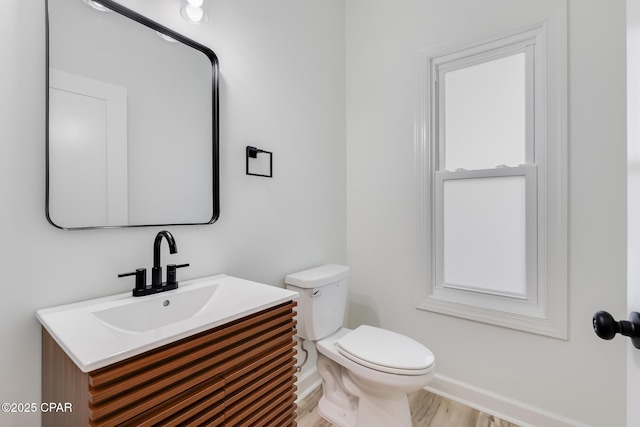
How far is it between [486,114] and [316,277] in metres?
1.40

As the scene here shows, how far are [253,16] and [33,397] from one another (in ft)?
5.83

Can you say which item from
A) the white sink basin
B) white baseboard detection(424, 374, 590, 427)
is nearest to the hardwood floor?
white baseboard detection(424, 374, 590, 427)

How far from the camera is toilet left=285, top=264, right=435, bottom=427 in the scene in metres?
1.25

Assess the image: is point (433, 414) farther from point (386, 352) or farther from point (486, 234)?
point (486, 234)

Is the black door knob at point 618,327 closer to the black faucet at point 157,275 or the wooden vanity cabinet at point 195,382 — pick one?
the wooden vanity cabinet at point 195,382

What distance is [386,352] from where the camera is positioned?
1.33 metres

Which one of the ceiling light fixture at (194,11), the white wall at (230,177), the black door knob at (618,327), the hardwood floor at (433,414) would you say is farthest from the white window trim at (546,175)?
the ceiling light fixture at (194,11)

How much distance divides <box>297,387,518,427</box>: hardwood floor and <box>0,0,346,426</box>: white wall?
768 millimetres

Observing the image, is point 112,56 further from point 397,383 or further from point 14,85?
point 397,383

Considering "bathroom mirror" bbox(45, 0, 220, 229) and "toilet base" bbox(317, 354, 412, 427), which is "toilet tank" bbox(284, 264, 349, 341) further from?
"bathroom mirror" bbox(45, 0, 220, 229)

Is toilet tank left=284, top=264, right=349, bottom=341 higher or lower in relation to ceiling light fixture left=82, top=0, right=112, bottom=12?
lower

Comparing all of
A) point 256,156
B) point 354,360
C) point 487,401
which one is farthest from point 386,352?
point 256,156

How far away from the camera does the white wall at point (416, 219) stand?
52.1 inches

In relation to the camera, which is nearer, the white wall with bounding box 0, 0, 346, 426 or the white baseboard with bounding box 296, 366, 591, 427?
the white wall with bounding box 0, 0, 346, 426
